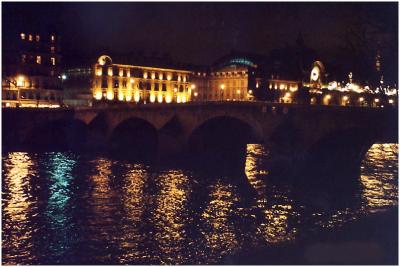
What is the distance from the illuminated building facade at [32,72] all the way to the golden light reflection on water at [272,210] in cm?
6428

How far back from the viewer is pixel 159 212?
3297 cm

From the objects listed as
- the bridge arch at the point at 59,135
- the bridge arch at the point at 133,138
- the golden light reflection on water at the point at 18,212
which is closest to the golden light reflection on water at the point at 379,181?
the golden light reflection on water at the point at 18,212

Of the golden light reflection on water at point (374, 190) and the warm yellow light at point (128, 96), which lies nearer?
the golden light reflection on water at point (374, 190)

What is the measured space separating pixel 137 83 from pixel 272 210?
96006mm

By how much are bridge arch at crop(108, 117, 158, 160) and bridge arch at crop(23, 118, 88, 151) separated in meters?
5.60

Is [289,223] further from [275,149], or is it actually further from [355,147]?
[355,147]

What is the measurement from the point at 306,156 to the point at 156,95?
268 feet

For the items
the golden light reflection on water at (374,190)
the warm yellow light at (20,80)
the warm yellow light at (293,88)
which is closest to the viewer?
the golden light reflection on water at (374,190)

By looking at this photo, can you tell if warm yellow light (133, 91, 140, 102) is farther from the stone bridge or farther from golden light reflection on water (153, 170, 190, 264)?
golden light reflection on water (153, 170, 190, 264)

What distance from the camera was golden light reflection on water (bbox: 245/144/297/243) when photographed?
27.4 m

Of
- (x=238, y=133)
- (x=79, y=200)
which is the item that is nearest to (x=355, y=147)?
(x=238, y=133)

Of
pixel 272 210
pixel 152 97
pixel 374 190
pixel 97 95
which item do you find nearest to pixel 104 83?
pixel 97 95

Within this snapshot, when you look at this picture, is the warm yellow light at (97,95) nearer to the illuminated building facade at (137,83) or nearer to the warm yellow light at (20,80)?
the illuminated building facade at (137,83)

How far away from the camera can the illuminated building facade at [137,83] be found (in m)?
120
